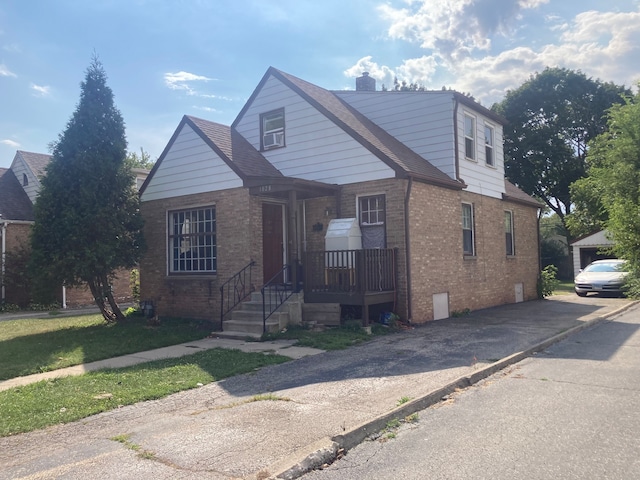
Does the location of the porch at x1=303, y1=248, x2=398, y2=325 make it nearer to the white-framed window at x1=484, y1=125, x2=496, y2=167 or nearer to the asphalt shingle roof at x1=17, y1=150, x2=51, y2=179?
the white-framed window at x1=484, y1=125, x2=496, y2=167

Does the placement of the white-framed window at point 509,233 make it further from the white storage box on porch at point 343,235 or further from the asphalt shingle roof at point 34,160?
the asphalt shingle roof at point 34,160

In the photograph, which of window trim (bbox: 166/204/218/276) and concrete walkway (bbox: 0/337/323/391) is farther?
window trim (bbox: 166/204/218/276)

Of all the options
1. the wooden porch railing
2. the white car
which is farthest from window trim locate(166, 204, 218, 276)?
the white car

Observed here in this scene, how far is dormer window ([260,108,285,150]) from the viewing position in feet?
49.4

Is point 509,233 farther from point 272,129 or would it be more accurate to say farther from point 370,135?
point 272,129

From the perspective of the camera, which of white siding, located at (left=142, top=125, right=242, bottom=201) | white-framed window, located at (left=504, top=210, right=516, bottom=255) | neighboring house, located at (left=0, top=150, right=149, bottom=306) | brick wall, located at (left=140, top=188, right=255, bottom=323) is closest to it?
brick wall, located at (left=140, top=188, right=255, bottom=323)

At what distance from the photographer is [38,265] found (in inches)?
509

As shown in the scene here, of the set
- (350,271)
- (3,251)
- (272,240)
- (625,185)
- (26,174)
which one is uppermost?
(26,174)

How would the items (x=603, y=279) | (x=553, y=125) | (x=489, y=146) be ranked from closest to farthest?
(x=489, y=146) < (x=603, y=279) < (x=553, y=125)

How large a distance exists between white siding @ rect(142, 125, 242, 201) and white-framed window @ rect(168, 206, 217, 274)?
2.07ft

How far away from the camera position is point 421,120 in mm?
14898

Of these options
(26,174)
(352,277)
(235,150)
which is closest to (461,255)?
(352,277)

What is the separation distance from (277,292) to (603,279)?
1487 cm

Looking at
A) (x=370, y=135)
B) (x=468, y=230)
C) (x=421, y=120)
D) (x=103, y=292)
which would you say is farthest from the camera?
(x=468, y=230)
